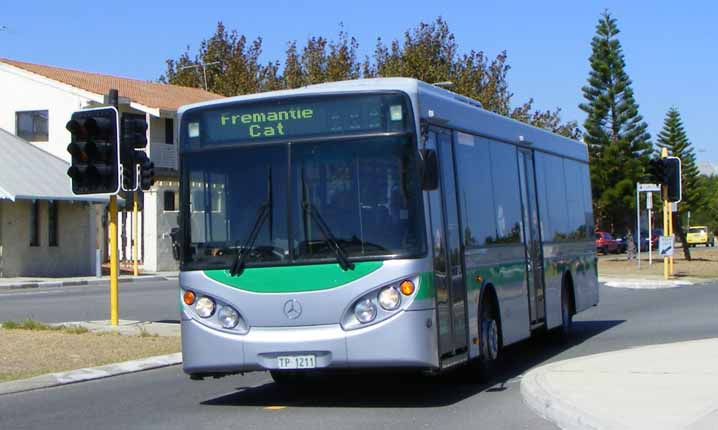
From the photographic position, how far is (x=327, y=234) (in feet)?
35.1

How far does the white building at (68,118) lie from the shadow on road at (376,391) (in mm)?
35745

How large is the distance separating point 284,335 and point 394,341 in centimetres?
108

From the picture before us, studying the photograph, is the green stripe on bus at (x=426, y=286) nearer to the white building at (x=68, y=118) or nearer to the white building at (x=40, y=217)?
the white building at (x=40, y=217)

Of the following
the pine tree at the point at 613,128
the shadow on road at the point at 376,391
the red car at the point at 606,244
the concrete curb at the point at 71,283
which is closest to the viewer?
the shadow on road at the point at 376,391

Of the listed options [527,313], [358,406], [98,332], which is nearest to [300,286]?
[358,406]

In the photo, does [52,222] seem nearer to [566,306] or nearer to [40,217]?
[40,217]

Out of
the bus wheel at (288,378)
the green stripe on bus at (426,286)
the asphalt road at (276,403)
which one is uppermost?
the green stripe on bus at (426,286)

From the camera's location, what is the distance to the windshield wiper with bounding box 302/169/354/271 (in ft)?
34.6

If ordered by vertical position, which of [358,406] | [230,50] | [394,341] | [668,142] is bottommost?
[358,406]

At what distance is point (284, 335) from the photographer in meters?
10.7

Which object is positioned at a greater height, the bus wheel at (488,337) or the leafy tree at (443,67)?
the leafy tree at (443,67)

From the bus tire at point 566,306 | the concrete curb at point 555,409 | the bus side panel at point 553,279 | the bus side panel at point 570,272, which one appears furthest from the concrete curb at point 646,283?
the concrete curb at point 555,409

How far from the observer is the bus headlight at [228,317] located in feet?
35.8

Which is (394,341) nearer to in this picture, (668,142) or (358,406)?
(358,406)
